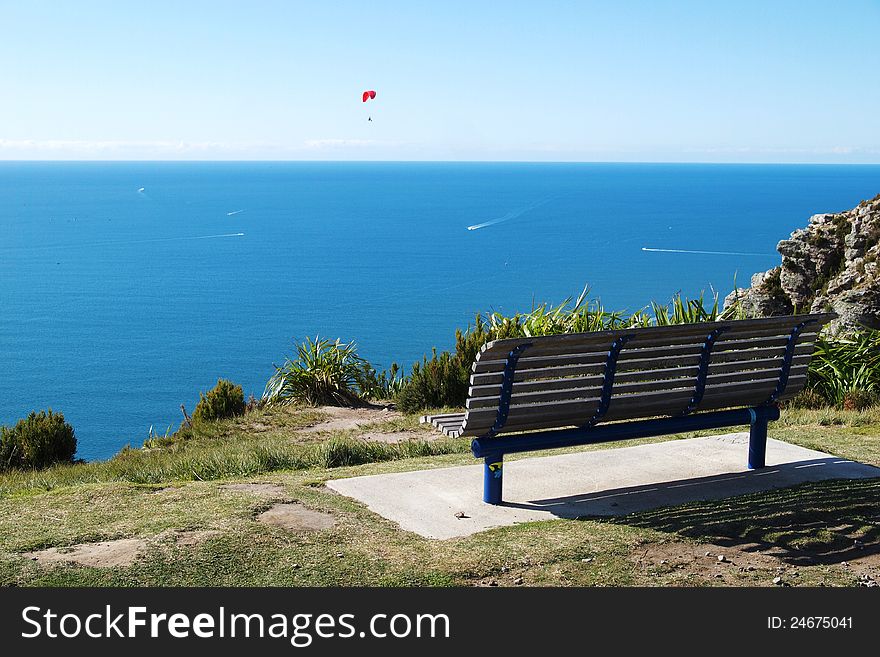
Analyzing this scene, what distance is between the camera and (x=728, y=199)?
178 meters

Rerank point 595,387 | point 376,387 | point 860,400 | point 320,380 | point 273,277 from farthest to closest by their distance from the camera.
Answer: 1. point 273,277
2. point 376,387
3. point 320,380
4. point 860,400
5. point 595,387

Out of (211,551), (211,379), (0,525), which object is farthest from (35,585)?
(211,379)

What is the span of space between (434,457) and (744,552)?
9.67ft

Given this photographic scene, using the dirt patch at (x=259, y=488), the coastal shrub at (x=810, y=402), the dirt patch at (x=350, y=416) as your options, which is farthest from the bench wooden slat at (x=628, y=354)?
the dirt patch at (x=350, y=416)

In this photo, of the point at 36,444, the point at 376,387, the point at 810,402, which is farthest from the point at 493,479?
the point at 376,387

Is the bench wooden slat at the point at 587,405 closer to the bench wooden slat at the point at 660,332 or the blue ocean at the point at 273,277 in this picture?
the bench wooden slat at the point at 660,332

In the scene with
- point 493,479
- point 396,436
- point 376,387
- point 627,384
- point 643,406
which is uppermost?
point 627,384

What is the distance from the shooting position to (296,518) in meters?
5.17

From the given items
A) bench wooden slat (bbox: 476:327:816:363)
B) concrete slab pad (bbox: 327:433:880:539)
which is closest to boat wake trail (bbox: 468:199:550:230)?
concrete slab pad (bbox: 327:433:880:539)

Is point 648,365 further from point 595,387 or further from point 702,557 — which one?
point 702,557

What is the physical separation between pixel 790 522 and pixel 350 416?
7.17m

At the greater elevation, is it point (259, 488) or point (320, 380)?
point (259, 488)

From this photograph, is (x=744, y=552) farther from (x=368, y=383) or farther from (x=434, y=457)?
(x=368, y=383)

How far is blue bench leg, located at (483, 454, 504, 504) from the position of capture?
5.52m
